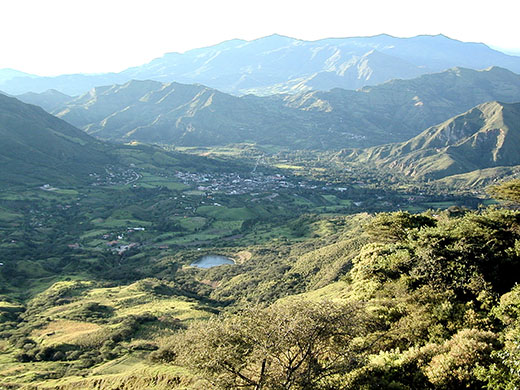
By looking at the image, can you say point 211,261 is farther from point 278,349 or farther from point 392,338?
point 278,349

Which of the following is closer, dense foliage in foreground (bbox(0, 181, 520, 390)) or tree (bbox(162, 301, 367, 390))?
dense foliage in foreground (bbox(0, 181, 520, 390))

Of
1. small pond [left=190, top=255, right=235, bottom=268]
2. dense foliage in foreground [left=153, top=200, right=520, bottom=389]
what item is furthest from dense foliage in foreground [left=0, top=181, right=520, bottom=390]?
small pond [left=190, top=255, right=235, bottom=268]

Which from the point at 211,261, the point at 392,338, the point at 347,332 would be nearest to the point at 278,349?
→ the point at 347,332

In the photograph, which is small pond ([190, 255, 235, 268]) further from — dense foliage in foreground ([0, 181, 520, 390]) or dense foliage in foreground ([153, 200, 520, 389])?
dense foliage in foreground ([153, 200, 520, 389])

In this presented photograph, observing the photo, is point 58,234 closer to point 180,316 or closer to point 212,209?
point 212,209

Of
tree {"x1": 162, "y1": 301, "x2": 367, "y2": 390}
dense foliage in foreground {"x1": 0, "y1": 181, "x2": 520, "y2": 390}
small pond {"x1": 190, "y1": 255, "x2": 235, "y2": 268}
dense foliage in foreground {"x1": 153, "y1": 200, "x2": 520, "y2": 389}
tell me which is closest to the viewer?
dense foliage in foreground {"x1": 153, "y1": 200, "x2": 520, "y2": 389}

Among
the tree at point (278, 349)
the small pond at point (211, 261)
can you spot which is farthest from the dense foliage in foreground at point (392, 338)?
the small pond at point (211, 261)

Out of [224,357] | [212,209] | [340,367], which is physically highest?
[224,357]

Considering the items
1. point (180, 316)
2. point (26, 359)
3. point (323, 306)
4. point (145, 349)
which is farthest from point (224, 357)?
point (180, 316)
